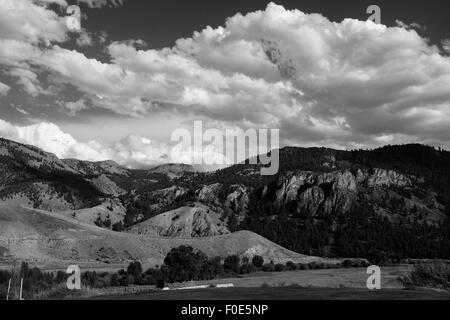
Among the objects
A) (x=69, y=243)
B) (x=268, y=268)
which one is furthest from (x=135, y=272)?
(x=268, y=268)

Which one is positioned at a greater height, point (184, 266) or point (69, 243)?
point (69, 243)

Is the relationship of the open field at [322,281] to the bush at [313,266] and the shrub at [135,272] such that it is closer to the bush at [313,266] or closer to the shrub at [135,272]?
the shrub at [135,272]

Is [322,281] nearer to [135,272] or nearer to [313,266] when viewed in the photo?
[135,272]

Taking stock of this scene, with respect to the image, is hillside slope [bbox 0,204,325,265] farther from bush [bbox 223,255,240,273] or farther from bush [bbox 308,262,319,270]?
bush [bbox 223,255,240,273]

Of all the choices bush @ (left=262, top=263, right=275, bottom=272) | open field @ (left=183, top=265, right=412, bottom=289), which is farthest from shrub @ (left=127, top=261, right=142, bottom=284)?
bush @ (left=262, top=263, right=275, bottom=272)

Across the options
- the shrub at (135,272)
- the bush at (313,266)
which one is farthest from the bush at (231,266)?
the shrub at (135,272)

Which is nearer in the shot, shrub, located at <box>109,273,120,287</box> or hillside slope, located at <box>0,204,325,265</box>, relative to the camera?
shrub, located at <box>109,273,120,287</box>

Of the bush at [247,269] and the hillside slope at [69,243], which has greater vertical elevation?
the hillside slope at [69,243]

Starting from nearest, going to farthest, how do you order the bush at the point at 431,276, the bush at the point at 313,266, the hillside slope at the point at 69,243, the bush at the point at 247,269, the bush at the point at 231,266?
the bush at the point at 431,276, the bush at the point at 231,266, the bush at the point at 247,269, the hillside slope at the point at 69,243, the bush at the point at 313,266
